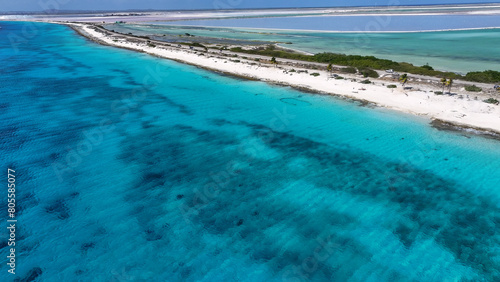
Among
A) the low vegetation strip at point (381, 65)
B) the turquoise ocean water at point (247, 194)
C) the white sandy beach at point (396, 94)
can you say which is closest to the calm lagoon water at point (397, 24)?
the low vegetation strip at point (381, 65)

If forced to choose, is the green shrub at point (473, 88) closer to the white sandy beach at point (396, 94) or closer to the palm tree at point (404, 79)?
the white sandy beach at point (396, 94)

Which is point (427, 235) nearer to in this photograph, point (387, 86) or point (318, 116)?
point (318, 116)

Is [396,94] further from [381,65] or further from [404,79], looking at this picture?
[381,65]

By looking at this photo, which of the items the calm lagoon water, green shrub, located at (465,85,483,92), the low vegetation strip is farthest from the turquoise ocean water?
the calm lagoon water

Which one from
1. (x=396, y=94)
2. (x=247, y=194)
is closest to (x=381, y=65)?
(x=396, y=94)

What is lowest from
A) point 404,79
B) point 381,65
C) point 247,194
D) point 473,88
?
point 247,194

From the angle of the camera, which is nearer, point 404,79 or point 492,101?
point 492,101

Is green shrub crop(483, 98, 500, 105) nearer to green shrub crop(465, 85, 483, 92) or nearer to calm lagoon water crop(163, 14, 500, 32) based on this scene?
green shrub crop(465, 85, 483, 92)
